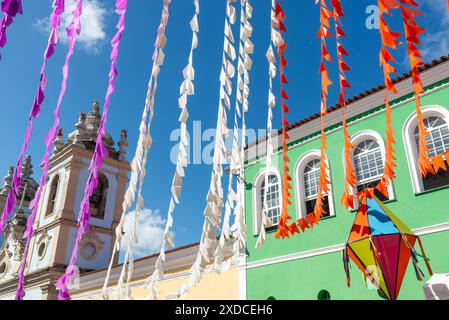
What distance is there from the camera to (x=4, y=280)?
72.3 feet

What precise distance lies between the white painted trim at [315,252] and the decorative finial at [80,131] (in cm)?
1404

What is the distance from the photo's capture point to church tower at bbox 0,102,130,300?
60.1ft

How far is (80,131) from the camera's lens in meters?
21.2

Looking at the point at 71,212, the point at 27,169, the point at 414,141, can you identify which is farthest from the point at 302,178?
the point at 27,169

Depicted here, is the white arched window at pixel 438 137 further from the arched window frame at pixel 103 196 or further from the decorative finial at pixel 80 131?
the decorative finial at pixel 80 131

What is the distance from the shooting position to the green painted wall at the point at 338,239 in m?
6.87

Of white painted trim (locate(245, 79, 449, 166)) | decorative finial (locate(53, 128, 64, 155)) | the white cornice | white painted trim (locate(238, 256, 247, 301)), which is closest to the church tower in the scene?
decorative finial (locate(53, 128, 64, 155))

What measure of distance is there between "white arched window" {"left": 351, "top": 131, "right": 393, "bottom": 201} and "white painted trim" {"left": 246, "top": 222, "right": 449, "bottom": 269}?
102 cm

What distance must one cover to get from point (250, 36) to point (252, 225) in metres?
7.20

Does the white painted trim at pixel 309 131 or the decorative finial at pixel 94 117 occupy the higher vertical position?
the decorative finial at pixel 94 117

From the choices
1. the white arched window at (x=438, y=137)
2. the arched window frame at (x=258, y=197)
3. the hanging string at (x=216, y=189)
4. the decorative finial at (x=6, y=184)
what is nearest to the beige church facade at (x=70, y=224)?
the arched window frame at (x=258, y=197)
